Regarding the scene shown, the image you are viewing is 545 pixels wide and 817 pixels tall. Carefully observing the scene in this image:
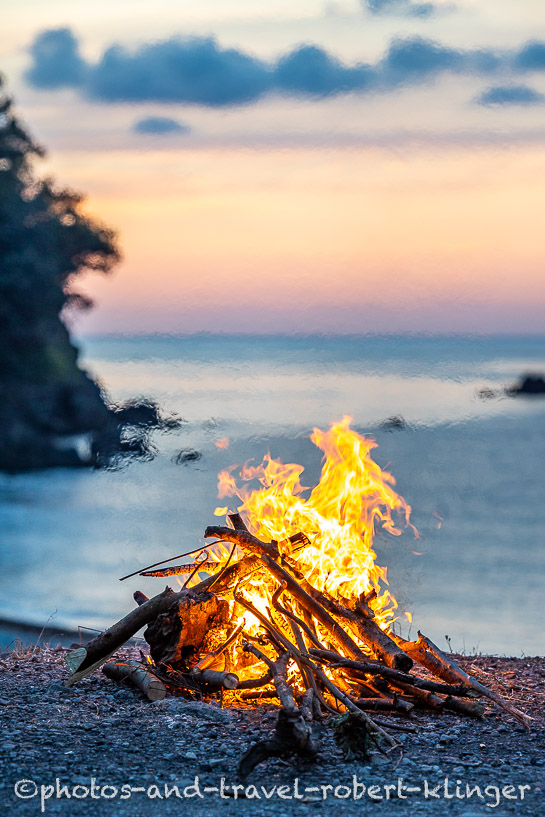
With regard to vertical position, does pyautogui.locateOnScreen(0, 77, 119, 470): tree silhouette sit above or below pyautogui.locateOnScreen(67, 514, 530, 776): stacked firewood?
above

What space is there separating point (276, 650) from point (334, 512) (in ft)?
4.49

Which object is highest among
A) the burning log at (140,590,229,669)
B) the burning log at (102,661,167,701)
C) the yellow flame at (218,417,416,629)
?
the yellow flame at (218,417,416,629)

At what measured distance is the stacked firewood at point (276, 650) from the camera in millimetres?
6320

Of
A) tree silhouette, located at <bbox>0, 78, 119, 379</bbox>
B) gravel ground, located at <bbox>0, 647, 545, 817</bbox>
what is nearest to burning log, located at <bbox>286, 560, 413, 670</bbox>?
gravel ground, located at <bbox>0, 647, 545, 817</bbox>

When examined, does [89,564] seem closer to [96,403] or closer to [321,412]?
[321,412]

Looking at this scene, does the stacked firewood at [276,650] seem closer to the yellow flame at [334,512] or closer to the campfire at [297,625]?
the campfire at [297,625]

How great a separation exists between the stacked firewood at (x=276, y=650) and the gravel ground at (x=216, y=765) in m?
0.19

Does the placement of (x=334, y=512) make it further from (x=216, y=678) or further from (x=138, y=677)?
(x=138, y=677)

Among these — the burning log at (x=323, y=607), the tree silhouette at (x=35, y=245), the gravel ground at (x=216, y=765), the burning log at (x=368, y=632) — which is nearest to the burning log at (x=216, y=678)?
the gravel ground at (x=216, y=765)

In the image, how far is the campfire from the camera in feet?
20.8

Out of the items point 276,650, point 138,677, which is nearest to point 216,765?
point 276,650

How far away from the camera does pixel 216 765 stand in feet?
17.2

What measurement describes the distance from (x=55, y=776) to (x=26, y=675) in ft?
7.03

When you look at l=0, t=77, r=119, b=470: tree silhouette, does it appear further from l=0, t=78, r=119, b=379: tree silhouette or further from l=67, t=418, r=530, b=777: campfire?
l=67, t=418, r=530, b=777: campfire
